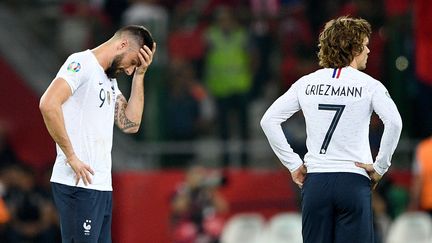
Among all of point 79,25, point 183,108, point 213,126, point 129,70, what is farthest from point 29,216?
point 129,70

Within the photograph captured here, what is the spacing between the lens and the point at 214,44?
15.6 meters

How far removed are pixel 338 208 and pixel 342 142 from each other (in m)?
0.43

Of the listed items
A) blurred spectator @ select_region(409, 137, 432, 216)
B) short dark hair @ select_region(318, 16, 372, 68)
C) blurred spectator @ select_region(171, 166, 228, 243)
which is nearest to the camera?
short dark hair @ select_region(318, 16, 372, 68)

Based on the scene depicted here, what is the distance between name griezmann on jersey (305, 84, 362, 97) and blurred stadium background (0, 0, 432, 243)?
21.4 feet

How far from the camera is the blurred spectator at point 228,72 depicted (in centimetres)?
1522

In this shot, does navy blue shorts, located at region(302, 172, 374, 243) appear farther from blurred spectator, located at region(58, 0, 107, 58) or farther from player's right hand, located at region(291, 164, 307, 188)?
blurred spectator, located at region(58, 0, 107, 58)

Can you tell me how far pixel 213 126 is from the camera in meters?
15.4

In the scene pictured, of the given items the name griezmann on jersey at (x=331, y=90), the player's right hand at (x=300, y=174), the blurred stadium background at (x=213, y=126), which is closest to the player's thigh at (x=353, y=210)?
the player's right hand at (x=300, y=174)

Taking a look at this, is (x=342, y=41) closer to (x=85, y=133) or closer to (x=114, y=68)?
(x=114, y=68)

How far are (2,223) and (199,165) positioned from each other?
256cm

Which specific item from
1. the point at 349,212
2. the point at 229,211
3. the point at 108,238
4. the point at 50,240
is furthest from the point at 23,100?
the point at 349,212

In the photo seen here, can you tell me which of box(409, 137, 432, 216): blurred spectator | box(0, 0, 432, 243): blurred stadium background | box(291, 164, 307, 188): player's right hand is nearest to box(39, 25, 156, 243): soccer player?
box(291, 164, 307, 188): player's right hand

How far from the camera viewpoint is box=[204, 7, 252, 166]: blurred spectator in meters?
15.2

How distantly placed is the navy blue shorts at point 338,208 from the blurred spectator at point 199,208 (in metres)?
7.06
